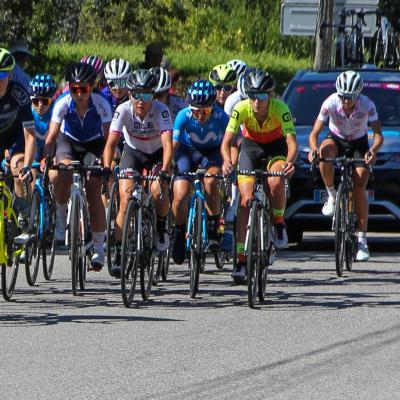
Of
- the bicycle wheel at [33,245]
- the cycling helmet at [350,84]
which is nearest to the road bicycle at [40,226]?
the bicycle wheel at [33,245]

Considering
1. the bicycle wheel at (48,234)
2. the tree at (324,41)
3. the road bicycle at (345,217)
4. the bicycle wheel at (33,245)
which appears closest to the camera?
the bicycle wheel at (33,245)

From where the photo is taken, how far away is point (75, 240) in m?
12.9

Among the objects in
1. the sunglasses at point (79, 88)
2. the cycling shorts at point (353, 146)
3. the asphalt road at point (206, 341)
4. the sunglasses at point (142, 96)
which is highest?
the sunglasses at point (79, 88)

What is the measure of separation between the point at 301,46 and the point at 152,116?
48.9 m

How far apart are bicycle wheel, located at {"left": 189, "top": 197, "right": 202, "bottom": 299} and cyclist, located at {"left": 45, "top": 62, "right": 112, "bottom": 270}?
1.01 meters

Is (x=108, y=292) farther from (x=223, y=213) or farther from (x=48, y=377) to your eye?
(x=48, y=377)

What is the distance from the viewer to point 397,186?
55.7 ft

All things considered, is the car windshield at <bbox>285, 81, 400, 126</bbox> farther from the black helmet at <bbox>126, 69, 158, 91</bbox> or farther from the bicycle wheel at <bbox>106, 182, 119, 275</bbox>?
the black helmet at <bbox>126, 69, 158, 91</bbox>

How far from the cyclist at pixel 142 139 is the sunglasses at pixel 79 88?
15.4 inches

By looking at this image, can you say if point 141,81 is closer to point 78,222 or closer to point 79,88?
point 79,88

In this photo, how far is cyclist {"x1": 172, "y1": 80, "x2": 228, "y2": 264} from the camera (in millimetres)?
13484

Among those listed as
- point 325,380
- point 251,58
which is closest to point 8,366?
point 325,380

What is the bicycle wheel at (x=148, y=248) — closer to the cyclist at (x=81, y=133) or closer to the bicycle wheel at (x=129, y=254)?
the bicycle wheel at (x=129, y=254)

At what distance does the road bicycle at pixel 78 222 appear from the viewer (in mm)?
12891
